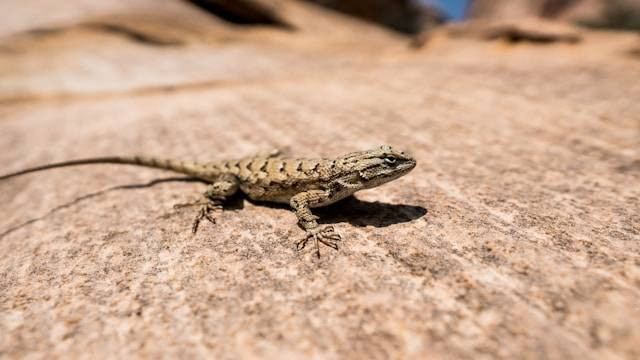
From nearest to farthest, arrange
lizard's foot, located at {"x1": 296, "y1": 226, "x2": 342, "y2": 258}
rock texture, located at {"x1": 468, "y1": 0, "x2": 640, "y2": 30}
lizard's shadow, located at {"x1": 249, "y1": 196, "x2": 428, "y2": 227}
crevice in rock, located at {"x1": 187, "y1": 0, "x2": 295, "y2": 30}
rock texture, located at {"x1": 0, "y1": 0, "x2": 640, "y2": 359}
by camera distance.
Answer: rock texture, located at {"x1": 0, "y1": 0, "x2": 640, "y2": 359}, lizard's foot, located at {"x1": 296, "y1": 226, "x2": 342, "y2": 258}, lizard's shadow, located at {"x1": 249, "y1": 196, "x2": 428, "y2": 227}, crevice in rock, located at {"x1": 187, "y1": 0, "x2": 295, "y2": 30}, rock texture, located at {"x1": 468, "y1": 0, "x2": 640, "y2": 30}

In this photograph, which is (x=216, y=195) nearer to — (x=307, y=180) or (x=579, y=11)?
(x=307, y=180)

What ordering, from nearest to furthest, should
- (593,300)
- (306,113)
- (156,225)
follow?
(593,300)
(156,225)
(306,113)

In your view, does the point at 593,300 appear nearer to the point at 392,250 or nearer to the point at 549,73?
the point at 392,250

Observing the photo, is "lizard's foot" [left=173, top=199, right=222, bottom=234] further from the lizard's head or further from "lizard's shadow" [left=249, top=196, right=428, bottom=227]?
the lizard's head

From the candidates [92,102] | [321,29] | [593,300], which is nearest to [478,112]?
[593,300]

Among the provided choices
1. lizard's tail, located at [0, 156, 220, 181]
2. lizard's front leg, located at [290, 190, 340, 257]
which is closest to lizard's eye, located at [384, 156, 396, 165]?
lizard's front leg, located at [290, 190, 340, 257]

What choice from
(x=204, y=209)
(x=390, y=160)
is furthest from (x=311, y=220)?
(x=204, y=209)
